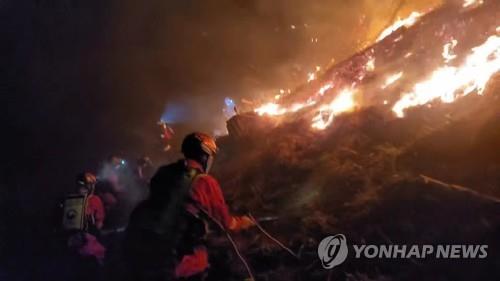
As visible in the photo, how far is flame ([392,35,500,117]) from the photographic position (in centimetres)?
1029

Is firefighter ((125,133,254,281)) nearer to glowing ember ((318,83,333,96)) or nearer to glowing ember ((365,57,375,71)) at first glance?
glowing ember ((318,83,333,96))

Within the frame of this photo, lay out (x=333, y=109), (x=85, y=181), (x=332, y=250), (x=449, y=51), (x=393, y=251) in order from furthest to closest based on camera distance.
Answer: (x=333, y=109)
(x=449, y=51)
(x=85, y=181)
(x=332, y=250)
(x=393, y=251)

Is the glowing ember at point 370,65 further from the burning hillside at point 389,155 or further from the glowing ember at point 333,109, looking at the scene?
the glowing ember at point 333,109

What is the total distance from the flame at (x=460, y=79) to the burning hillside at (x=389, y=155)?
34 mm

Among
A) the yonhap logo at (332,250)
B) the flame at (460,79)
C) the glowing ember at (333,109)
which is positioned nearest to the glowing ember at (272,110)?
the glowing ember at (333,109)

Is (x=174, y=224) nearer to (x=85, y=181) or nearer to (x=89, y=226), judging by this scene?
(x=89, y=226)

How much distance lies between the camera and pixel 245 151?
13.1 meters

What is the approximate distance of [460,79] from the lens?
35.1 feet

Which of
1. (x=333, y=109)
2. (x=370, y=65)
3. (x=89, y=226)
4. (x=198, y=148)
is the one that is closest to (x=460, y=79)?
(x=333, y=109)

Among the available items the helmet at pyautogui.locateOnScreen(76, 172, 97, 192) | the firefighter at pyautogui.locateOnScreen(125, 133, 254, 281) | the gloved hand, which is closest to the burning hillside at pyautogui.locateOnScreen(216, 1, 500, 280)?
the gloved hand

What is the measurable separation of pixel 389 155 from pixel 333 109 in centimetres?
321

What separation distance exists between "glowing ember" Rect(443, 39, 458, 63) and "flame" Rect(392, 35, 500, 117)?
18.6 inches

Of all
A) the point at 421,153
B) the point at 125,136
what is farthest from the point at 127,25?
the point at 421,153

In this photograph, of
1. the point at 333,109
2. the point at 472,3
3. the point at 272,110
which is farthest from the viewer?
the point at 272,110
